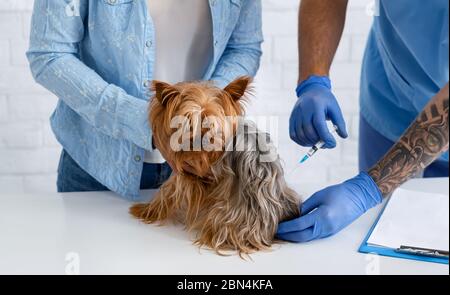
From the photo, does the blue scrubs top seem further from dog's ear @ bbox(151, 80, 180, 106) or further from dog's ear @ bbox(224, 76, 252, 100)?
dog's ear @ bbox(151, 80, 180, 106)

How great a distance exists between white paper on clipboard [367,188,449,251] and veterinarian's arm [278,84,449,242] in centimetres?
6

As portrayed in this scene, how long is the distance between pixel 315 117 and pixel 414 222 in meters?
0.29

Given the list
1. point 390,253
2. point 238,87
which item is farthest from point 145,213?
point 390,253

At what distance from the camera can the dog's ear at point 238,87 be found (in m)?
1.06

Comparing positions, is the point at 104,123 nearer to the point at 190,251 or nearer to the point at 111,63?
the point at 111,63

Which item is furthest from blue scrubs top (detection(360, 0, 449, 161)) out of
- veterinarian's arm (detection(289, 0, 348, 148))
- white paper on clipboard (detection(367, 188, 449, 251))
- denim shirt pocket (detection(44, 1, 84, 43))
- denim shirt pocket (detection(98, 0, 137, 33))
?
denim shirt pocket (detection(44, 1, 84, 43))

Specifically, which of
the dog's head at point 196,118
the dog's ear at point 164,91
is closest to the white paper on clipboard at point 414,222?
the dog's head at point 196,118

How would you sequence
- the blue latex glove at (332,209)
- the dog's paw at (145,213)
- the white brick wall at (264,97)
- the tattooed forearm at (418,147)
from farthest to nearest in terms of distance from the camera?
1. the white brick wall at (264,97)
2. the dog's paw at (145,213)
3. the blue latex glove at (332,209)
4. the tattooed forearm at (418,147)

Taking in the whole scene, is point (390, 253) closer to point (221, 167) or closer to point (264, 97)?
point (221, 167)

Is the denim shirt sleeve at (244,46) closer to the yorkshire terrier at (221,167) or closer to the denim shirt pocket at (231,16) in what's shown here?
the denim shirt pocket at (231,16)

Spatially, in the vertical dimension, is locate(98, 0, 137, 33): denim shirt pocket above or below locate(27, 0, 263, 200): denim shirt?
above

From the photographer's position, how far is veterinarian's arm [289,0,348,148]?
4.26 ft

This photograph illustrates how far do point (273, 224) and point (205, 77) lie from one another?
1.23ft

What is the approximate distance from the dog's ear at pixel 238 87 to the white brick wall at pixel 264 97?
2.24ft
